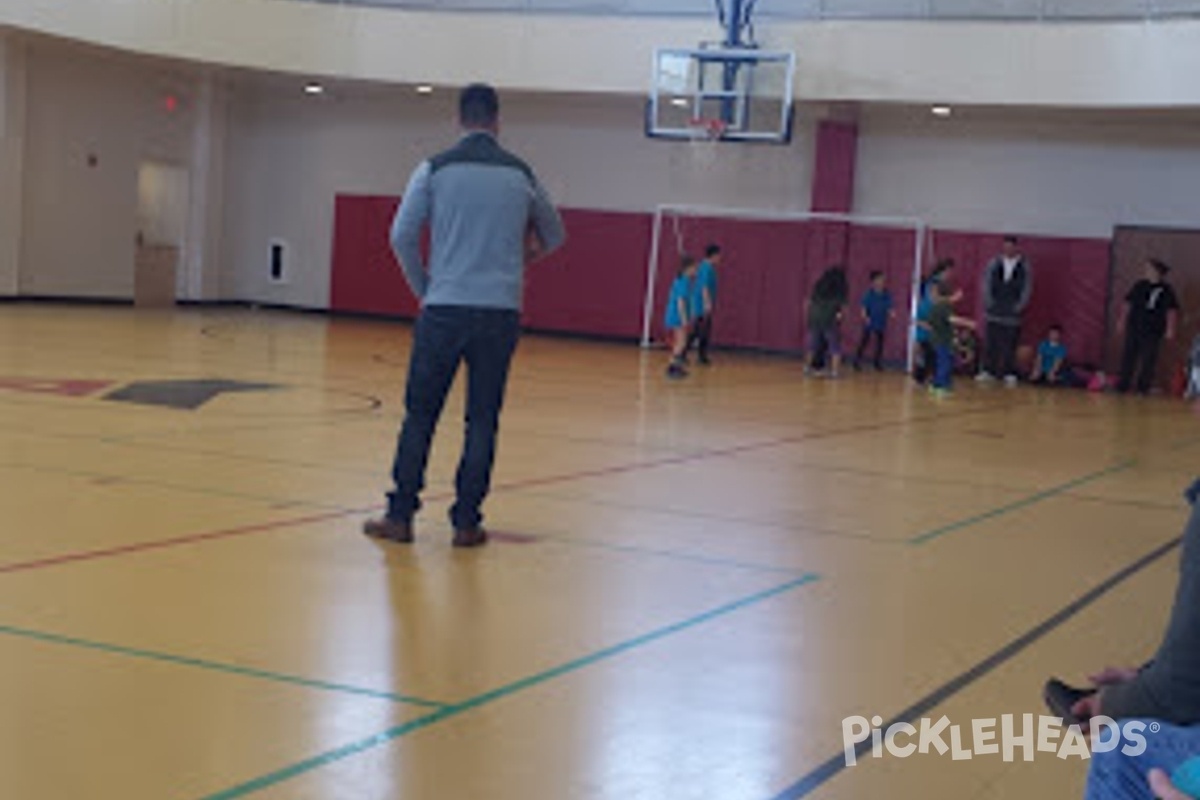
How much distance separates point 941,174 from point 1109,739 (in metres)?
24.1

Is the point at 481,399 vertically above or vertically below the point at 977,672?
above

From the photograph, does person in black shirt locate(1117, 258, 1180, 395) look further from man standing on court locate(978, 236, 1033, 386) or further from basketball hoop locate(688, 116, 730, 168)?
basketball hoop locate(688, 116, 730, 168)

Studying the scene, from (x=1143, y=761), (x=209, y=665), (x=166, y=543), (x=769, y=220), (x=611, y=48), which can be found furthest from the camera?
(x=769, y=220)

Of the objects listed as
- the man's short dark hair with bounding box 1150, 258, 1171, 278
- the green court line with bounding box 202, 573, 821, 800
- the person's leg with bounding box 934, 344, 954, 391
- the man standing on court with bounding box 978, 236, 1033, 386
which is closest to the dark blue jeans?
the green court line with bounding box 202, 573, 821, 800

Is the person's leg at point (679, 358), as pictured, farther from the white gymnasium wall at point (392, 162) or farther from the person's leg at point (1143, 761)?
the person's leg at point (1143, 761)

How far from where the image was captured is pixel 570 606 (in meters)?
5.69

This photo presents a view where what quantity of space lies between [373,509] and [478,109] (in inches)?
75.7

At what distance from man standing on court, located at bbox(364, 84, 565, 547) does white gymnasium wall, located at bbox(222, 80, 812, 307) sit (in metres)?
20.4

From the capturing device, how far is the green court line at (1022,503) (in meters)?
7.81

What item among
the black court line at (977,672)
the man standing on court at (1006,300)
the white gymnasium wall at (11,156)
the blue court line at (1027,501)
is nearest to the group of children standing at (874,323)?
the man standing on court at (1006,300)

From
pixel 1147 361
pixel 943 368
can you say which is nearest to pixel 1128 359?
pixel 1147 361

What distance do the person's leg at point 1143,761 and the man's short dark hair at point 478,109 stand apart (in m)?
4.73

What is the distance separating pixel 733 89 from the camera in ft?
78.0

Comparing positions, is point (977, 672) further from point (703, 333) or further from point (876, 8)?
point (876, 8)
